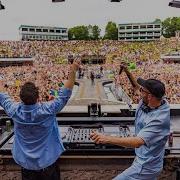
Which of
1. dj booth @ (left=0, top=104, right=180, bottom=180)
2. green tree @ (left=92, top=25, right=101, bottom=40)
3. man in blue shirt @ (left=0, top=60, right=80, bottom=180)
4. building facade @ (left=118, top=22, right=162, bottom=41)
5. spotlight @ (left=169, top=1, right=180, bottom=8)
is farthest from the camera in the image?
building facade @ (left=118, top=22, right=162, bottom=41)

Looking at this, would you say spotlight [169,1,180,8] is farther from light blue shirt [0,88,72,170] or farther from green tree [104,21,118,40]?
green tree [104,21,118,40]

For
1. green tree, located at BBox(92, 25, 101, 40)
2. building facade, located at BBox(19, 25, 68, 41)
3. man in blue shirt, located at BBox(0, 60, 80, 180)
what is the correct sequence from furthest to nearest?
building facade, located at BBox(19, 25, 68, 41)
green tree, located at BBox(92, 25, 101, 40)
man in blue shirt, located at BBox(0, 60, 80, 180)

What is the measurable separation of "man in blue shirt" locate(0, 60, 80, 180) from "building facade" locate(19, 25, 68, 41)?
13211 cm

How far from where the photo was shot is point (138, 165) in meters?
3.21

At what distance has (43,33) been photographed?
141 meters

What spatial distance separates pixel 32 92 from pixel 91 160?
1187 mm

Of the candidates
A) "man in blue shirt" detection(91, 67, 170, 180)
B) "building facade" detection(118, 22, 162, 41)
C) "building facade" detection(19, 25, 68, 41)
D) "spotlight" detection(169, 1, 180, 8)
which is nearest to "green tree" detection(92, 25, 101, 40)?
"building facade" detection(118, 22, 162, 41)

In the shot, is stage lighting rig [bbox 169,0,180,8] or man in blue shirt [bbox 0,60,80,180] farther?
stage lighting rig [bbox 169,0,180,8]

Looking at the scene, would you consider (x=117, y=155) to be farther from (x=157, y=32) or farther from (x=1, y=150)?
(x=157, y=32)

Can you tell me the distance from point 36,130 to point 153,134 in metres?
1.01

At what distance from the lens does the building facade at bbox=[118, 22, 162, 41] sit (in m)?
132

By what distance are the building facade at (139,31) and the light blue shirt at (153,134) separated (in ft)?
415

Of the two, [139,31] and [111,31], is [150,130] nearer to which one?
[111,31]

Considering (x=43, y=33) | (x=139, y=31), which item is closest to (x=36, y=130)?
(x=139, y=31)
